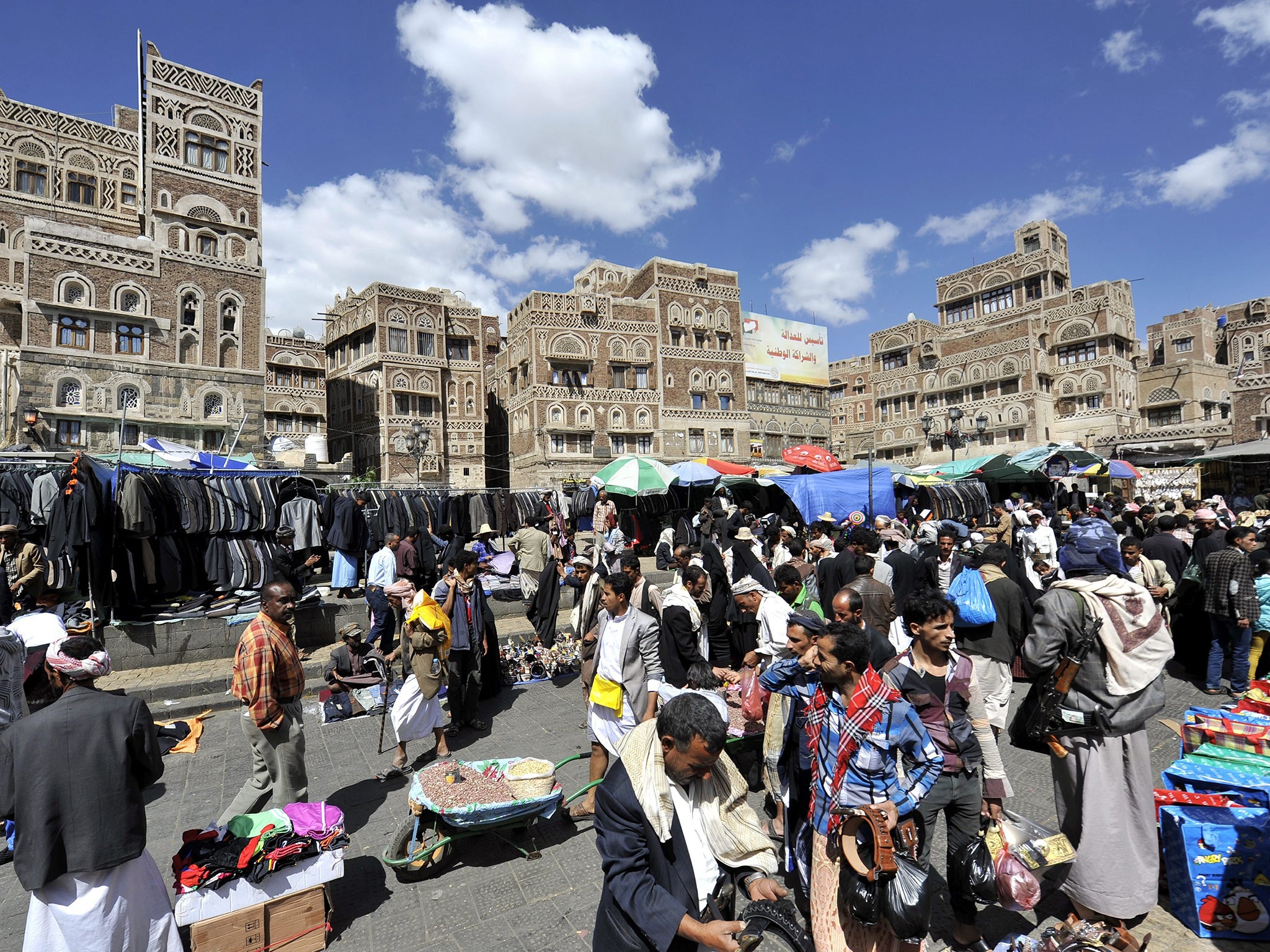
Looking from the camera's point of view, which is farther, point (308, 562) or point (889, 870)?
point (308, 562)

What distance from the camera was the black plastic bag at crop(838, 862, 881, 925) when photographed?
7.11 feet

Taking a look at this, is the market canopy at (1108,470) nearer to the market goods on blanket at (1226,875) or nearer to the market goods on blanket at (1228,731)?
the market goods on blanket at (1228,731)

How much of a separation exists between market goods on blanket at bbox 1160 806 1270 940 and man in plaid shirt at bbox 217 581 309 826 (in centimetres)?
488

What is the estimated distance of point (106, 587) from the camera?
24.7 ft

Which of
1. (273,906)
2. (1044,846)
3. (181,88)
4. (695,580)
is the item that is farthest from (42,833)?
(181,88)

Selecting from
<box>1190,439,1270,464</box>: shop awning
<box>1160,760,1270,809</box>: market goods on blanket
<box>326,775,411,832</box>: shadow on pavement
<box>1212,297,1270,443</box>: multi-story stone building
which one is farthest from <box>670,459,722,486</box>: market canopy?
<box>1212,297,1270,443</box>: multi-story stone building

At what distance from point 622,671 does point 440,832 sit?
145 centimetres

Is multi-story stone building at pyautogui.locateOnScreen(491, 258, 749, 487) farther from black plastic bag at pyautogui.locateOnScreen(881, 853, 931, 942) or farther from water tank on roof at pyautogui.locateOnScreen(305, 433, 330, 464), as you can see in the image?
black plastic bag at pyautogui.locateOnScreen(881, 853, 931, 942)

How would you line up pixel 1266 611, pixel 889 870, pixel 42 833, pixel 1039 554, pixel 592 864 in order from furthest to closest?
1. pixel 1039 554
2. pixel 1266 611
3. pixel 592 864
4. pixel 42 833
5. pixel 889 870

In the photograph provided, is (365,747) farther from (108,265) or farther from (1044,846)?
(108,265)

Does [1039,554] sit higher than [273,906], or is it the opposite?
[1039,554]

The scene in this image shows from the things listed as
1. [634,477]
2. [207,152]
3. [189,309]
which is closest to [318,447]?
[189,309]

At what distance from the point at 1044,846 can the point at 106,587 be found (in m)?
9.62

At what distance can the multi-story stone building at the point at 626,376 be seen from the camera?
3559 centimetres
